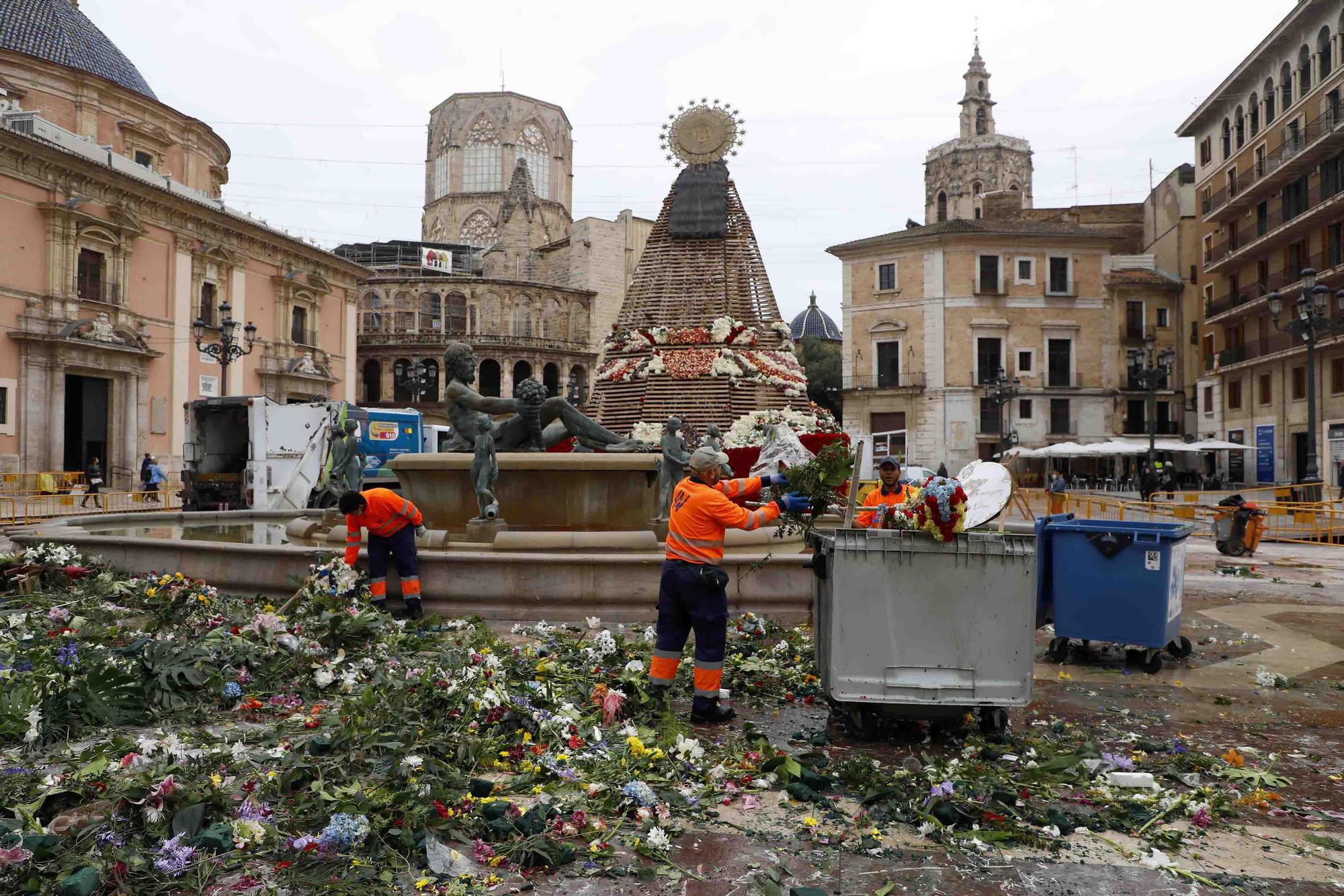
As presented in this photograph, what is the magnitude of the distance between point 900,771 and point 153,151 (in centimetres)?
3912

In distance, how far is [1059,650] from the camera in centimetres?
718

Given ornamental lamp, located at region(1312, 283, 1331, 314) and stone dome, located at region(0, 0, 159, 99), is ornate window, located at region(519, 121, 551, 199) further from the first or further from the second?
ornamental lamp, located at region(1312, 283, 1331, 314)

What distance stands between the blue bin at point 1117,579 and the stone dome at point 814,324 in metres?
63.2

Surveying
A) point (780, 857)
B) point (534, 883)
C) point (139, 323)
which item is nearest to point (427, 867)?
point (534, 883)

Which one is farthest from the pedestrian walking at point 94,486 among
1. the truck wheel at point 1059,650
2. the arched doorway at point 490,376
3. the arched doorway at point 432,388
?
the arched doorway at point 490,376

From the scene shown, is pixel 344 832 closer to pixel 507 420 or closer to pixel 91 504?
pixel 507 420

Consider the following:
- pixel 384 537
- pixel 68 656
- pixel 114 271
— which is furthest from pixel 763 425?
pixel 114 271

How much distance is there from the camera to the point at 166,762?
4.15m

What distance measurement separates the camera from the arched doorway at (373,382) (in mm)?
54812

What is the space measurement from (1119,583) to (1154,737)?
187 cm

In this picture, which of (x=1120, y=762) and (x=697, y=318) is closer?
(x=1120, y=762)

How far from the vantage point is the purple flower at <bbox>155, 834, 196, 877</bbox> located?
3.28 m

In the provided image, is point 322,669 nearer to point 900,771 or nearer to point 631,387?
point 900,771

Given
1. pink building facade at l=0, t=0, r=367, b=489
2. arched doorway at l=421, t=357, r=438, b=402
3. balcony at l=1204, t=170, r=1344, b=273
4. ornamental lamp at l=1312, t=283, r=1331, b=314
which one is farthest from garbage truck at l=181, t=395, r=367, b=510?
arched doorway at l=421, t=357, r=438, b=402
